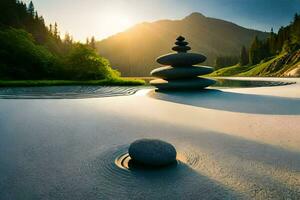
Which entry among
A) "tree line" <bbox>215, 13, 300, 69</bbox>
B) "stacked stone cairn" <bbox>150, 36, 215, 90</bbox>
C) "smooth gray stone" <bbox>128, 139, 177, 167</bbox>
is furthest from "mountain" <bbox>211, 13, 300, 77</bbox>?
"smooth gray stone" <bbox>128, 139, 177, 167</bbox>

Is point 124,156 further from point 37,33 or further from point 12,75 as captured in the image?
point 37,33

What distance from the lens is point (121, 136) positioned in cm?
560

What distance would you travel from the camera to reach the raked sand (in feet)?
9.93

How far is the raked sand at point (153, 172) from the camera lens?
303 cm

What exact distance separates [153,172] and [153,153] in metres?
0.29

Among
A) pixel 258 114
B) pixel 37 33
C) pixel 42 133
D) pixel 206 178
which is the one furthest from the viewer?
pixel 37 33

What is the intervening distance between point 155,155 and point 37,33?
241 feet

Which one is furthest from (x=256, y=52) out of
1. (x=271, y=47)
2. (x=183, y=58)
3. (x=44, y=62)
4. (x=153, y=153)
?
(x=153, y=153)

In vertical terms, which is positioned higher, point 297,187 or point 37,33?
point 37,33

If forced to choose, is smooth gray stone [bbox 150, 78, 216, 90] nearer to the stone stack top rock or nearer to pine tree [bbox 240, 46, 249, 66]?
the stone stack top rock

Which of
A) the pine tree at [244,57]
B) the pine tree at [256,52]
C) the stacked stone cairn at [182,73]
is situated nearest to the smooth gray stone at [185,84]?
the stacked stone cairn at [182,73]

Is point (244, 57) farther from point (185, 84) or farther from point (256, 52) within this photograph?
point (185, 84)

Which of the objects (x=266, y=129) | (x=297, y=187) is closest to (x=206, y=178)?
(x=297, y=187)

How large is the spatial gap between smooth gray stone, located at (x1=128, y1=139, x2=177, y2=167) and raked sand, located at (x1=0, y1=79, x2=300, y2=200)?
169mm
